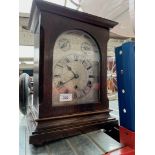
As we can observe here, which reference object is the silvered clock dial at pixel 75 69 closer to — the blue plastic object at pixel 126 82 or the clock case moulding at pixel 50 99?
the clock case moulding at pixel 50 99

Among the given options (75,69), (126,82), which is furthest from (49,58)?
(126,82)

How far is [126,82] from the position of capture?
56cm

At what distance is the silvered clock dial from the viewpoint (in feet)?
2.36

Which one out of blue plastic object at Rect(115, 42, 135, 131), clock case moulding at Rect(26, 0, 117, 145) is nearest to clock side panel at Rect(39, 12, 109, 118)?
clock case moulding at Rect(26, 0, 117, 145)

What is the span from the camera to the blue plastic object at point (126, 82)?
544 mm

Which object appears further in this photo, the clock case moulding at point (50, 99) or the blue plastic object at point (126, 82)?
the clock case moulding at point (50, 99)

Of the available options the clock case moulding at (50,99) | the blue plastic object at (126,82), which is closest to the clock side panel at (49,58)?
the clock case moulding at (50,99)

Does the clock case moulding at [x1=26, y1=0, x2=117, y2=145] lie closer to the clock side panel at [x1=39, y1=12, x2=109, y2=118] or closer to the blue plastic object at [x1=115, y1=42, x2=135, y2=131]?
the clock side panel at [x1=39, y1=12, x2=109, y2=118]

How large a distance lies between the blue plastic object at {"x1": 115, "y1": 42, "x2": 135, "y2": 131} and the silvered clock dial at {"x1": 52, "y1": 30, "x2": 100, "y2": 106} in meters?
0.21

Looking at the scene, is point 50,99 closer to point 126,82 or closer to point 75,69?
point 75,69

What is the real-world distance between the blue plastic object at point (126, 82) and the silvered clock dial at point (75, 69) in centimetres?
21

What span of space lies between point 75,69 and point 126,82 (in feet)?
0.86
